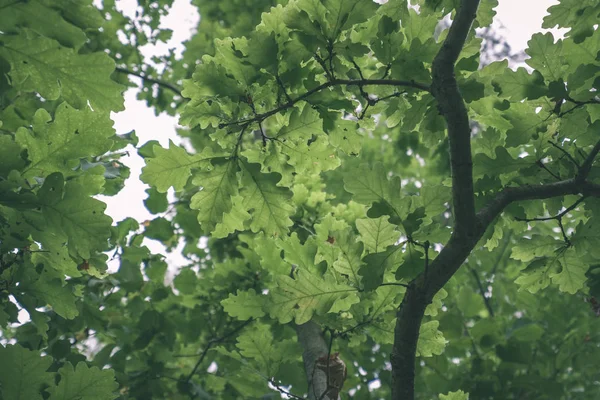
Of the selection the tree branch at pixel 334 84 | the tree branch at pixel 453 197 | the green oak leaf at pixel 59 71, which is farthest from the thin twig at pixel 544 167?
the green oak leaf at pixel 59 71

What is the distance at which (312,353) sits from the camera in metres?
2.29

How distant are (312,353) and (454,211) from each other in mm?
1106

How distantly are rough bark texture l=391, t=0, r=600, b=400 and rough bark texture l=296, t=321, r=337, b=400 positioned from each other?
608 millimetres

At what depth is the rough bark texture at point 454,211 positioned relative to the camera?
1.41 meters

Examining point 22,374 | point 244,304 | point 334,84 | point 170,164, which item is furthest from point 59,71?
point 244,304

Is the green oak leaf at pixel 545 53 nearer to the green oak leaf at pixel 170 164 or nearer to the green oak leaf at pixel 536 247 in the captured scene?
the green oak leaf at pixel 536 247

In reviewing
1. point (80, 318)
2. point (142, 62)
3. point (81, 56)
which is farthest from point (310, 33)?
point (142, 62)

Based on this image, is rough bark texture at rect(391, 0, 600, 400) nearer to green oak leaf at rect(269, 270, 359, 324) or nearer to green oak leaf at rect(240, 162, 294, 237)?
green oak leaf at rect(269, 270, 359, 324)

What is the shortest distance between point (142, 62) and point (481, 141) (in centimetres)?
335

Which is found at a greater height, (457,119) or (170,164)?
(457,119)

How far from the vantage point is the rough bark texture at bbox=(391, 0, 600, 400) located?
1414 millimetres

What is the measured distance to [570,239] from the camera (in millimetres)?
1729

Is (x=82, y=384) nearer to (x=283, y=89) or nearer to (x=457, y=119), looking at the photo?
(x=283, y=89)

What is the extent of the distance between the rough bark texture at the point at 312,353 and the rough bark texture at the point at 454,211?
61 cm
